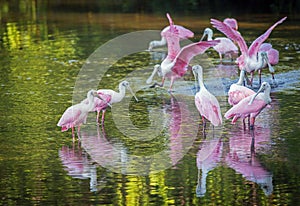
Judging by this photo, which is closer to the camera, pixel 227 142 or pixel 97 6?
pixel 227 142

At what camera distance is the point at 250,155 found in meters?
9.14

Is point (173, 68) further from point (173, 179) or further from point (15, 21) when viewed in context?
point (15, 21)

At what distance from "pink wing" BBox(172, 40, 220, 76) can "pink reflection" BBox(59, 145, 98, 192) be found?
2.98m

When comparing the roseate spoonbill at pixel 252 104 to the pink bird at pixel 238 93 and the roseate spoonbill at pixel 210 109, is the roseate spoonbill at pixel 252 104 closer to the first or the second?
the roseate spoonbill at pixel 210 109

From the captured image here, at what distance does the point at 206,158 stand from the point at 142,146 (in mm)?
928

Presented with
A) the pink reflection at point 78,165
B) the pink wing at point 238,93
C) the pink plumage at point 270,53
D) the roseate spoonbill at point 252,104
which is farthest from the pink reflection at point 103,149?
the pink plumage at point 270,53

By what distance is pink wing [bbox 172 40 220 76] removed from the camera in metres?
11.8

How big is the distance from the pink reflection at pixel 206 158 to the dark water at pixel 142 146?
0.01m

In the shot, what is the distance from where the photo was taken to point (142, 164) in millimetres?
8930

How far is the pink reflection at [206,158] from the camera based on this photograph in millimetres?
8141

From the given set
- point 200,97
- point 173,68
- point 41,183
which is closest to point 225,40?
point 173,68

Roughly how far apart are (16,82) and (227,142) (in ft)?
17.5

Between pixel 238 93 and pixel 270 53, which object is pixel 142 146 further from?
pixel 270 53

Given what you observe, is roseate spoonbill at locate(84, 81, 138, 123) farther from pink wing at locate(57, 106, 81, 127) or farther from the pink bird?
the pink bird
